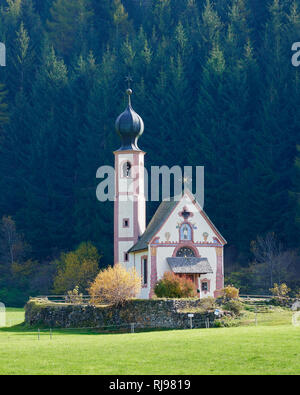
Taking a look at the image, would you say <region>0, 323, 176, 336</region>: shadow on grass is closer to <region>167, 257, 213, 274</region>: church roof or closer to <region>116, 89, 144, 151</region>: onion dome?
<region>167, 257, 213, 274</region>: church roof

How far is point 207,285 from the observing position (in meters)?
55.2

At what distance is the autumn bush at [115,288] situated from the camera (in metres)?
47.8

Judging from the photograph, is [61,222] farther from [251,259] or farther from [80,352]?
[80,352]

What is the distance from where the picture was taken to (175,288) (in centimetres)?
4972

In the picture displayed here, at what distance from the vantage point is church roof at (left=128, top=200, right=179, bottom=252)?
55.0 m

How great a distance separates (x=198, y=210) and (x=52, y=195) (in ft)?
96.8

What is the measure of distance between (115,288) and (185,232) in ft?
28.8

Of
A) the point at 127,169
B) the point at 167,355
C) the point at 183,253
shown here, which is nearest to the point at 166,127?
the point at 127,169

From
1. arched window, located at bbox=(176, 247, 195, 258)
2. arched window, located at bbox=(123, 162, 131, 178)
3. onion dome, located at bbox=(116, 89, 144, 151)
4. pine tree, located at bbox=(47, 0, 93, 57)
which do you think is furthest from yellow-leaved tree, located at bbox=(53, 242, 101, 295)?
pine tree, located at bbox=(47, 0, 93, 57)

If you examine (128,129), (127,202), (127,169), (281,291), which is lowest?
(281,291)

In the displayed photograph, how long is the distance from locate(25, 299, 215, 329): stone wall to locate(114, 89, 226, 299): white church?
289 inches

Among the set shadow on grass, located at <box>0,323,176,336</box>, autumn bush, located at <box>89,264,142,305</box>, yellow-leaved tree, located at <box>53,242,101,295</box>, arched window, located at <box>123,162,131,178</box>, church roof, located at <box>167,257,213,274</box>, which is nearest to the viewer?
shadow on grass, located at <box>0,323,176,336</box>

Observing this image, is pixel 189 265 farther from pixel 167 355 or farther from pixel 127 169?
pixel 167 355
